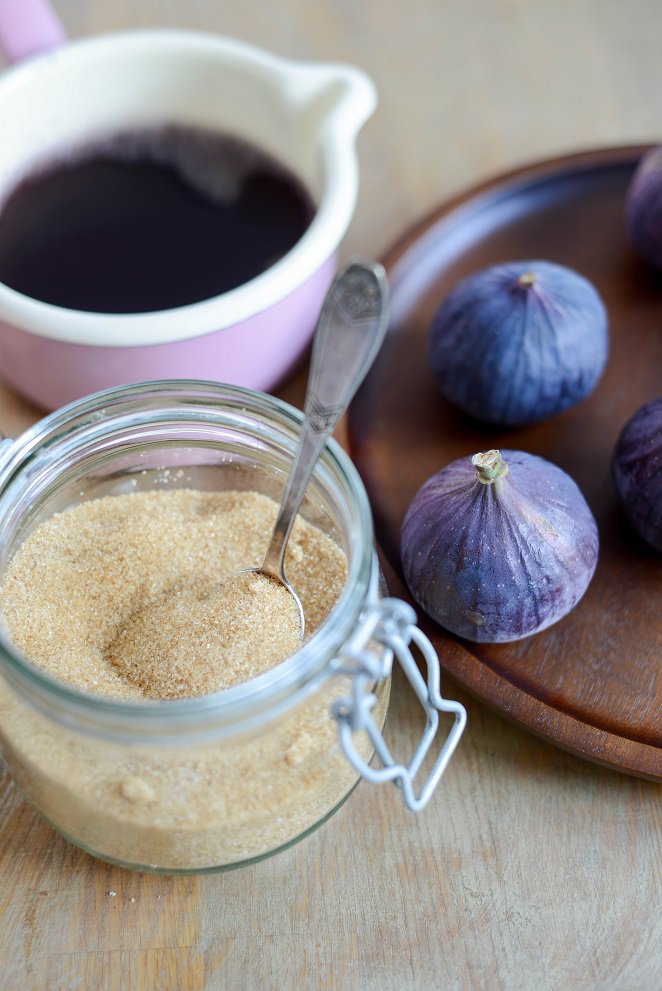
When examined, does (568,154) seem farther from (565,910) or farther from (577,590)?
(565,910)

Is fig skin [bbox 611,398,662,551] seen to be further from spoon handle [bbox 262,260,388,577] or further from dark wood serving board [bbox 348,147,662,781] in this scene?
spoon handle [bbox 262,260,388,577]

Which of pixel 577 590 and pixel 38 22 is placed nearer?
pixel 577 590

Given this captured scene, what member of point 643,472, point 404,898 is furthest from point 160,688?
point 643,472

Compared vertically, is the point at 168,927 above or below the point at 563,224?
below

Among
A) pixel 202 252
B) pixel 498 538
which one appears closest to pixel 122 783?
pixel 498 538

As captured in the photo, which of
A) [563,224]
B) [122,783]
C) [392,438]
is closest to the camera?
[122,783]

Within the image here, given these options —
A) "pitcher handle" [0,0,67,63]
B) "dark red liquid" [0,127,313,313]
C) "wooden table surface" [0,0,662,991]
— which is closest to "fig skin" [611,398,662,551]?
"wooden table surface" [0,0,662,991]

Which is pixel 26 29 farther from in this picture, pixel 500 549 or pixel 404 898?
pixel 404 898

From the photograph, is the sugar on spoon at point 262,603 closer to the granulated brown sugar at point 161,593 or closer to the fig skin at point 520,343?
the granulated brown sugar at point 161,593
